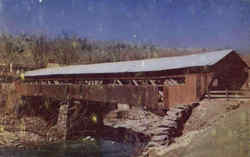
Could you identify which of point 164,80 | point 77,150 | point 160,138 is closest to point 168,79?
point 164,80

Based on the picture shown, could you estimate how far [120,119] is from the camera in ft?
85.8

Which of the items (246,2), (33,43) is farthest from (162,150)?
(33,43)

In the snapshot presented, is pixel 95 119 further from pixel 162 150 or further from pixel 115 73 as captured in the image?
pixel 162 150

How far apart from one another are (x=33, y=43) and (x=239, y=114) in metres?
41.0

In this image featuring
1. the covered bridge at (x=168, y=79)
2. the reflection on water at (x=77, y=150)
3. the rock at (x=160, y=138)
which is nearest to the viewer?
the rock at (x=160, y=138)

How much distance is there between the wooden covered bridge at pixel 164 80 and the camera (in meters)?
10.7

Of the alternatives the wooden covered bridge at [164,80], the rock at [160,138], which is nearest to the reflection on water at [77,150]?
→ the wooden covered bridge at [164,80]

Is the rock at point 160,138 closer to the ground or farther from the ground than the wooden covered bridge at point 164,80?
closer to the ground

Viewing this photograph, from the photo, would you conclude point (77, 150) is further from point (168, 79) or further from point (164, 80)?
point (168, 79)

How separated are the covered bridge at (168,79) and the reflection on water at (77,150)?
2913mm

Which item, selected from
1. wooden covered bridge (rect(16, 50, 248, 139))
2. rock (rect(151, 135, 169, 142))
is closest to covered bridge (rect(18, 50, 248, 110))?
wooden covered bridge (rect(16, 50, 248, 139))

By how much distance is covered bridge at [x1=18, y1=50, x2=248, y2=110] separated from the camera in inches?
419

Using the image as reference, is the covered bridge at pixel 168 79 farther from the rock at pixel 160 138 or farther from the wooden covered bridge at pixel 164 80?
the rock at pixel 160 138

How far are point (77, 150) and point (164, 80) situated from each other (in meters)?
6.51
